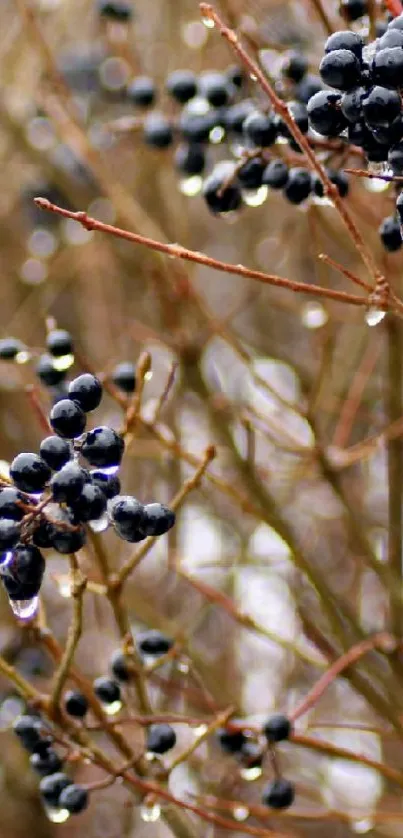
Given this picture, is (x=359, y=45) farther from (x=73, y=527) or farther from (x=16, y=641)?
(x=16, y=641)

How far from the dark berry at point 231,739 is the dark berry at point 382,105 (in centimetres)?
139

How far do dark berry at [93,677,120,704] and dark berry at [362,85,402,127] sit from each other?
4.13ft

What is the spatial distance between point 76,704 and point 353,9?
157 centimetres

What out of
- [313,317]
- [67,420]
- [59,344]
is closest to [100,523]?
[67,420]

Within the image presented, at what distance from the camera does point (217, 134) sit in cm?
229

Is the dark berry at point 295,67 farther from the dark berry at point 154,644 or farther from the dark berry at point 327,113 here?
the dark berry at point 154,644

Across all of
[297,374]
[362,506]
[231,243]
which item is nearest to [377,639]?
[297,374]

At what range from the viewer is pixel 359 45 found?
5.25 feet

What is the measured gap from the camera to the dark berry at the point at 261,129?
1944 mm

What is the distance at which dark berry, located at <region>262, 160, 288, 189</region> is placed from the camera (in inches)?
78.4

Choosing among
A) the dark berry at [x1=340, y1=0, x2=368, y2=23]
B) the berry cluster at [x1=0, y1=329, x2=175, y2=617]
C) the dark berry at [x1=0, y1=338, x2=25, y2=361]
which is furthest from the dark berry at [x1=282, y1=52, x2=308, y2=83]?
the berry cluster at [x1=0, y1=329, x2=175, y2=617]

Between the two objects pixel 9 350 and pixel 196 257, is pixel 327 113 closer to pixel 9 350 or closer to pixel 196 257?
pixel 196 257

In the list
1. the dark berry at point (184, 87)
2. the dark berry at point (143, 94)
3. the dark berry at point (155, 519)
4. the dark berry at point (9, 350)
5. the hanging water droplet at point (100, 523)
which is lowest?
the dark berry at point (155, 519)

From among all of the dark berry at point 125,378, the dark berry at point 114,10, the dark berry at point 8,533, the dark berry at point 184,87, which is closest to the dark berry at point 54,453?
the dark berry at point 8,533
